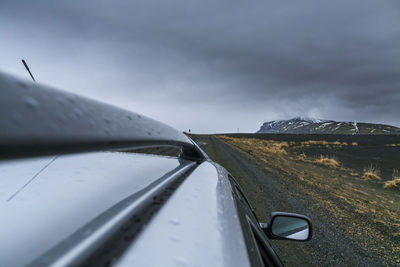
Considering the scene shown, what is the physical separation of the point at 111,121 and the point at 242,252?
0.62 m

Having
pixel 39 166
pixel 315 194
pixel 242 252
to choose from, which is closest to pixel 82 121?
pixel 242 252

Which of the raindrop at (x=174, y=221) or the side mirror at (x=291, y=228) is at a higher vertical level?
the raindrop at (x=174, y=221)

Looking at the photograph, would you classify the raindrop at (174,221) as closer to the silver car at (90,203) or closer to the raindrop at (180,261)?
the silver car at (90,203)

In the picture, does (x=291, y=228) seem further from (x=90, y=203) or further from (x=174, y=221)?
(x=90, y=203)

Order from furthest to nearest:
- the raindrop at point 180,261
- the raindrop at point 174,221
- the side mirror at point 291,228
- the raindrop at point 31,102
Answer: the side mirror at point 291,228, the raindrop at point 174,221, the raindrop at point 180,261, the raindrop at point 31,102

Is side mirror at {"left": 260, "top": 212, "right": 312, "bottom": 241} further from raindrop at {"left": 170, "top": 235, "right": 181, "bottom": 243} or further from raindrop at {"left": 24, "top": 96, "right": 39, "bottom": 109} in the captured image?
raindrop at {"left": 24, "top": 96, "right": 39, "bottom": 109}

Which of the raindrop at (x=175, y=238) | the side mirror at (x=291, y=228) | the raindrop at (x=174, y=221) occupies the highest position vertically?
the raindrop at (x=174, y=221)

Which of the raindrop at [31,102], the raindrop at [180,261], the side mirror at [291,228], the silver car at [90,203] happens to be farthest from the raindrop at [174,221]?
the side mirror at [291,228]

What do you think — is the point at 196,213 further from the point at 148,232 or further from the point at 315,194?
the point at 315,194

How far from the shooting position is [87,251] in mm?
480

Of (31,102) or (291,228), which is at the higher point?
(31,102)

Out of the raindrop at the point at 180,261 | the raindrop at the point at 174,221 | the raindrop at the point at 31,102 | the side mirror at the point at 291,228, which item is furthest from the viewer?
the side mirror at the point at 291,228

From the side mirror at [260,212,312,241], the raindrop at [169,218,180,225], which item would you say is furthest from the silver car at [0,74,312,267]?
the side mirror at [260,212,312,241]

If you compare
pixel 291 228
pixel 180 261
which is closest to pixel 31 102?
pixel 180 261
